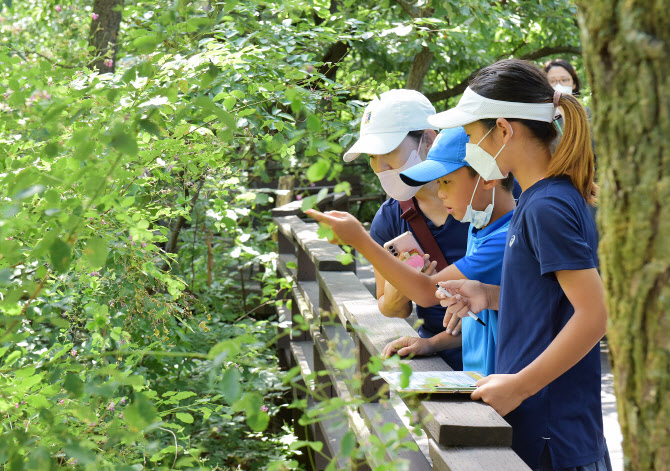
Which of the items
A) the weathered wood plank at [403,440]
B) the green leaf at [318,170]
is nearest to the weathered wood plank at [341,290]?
the weathered wood plank at [403,440]

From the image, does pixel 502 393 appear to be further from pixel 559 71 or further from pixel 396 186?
pixel 559 71

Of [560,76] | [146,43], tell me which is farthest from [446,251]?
[560,76]

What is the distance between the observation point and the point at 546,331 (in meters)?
1.85

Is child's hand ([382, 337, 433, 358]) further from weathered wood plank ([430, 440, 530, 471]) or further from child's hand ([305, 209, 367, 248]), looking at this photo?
weathered wood plank ([430, 440, 530, 471])

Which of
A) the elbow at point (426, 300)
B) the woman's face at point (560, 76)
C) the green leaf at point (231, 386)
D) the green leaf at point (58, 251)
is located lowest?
the elbow at point (426, 300)

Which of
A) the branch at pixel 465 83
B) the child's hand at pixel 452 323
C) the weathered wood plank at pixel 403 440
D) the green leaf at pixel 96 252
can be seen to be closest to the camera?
the green leaf at pixel 96 252

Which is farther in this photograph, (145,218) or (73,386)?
(145,218)

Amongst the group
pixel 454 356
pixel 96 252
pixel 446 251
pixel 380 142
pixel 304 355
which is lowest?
Result: pixel 304 355

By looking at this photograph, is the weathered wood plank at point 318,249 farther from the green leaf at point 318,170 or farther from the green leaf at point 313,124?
the green leaf at point 318,170

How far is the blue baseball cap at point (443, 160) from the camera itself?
2.35 meters

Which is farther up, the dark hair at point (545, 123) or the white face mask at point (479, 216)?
the dark hair at point (545, 123)

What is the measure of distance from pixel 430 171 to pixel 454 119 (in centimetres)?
26

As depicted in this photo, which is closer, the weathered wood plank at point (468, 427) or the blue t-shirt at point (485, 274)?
the weathered wood plank at point (468, 427)

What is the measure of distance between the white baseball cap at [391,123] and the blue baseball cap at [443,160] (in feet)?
1.13
